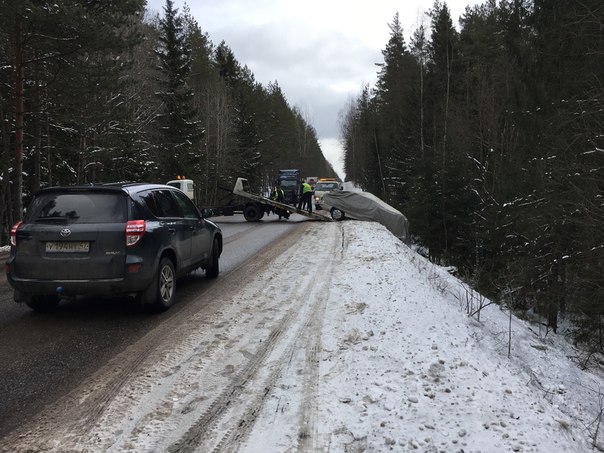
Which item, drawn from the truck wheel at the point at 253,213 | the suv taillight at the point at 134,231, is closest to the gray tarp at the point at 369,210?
the truck wheel at the point at 253,213

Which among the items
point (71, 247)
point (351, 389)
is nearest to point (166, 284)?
point (71, 247)

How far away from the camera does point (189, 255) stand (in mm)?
7359

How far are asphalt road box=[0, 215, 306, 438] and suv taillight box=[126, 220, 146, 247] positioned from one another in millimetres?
1069

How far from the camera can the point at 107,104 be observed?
21.9 m

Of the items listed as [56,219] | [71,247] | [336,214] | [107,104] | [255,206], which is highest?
[107,104]

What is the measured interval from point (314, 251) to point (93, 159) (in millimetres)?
15059

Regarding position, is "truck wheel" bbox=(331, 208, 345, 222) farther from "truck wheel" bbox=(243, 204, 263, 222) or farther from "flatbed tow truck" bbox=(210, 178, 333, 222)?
"truck wheel" bbox=(243, 204, 263, 222)

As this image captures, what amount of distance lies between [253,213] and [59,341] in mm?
17680

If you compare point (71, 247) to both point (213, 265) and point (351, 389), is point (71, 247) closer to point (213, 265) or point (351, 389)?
point (213, 265)

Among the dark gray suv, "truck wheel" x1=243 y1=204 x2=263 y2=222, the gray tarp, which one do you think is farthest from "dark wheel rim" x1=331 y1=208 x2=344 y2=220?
the dark gray suv

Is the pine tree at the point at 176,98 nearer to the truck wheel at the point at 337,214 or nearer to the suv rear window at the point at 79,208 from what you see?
the truck wheel at the point at 337,214

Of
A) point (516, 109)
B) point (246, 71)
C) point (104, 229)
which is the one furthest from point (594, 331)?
point (246, 71)

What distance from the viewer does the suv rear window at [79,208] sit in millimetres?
5762

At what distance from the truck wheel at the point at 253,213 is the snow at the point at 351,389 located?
632 inches
